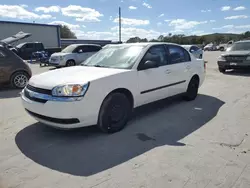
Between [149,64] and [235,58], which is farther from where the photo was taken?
[235,58]

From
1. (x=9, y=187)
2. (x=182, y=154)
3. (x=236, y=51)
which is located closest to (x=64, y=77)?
(x=9, y=187)

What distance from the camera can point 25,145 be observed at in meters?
3.49

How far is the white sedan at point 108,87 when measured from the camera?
11.1ft

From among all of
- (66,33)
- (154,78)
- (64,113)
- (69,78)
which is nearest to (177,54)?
(154,78)

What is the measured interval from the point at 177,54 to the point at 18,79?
220 inches

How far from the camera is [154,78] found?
458 centimetres

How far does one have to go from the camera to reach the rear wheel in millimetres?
7754

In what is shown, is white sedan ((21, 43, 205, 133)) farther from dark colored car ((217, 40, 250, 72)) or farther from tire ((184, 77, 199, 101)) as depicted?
dark colored car ((217, 40, 250, 72))

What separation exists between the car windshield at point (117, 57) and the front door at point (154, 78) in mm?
209

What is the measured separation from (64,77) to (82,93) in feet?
1.91

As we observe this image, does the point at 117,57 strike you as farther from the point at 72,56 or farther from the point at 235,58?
the point at 72,56

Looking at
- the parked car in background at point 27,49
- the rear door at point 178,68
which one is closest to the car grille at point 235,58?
the rear door at point 178,68

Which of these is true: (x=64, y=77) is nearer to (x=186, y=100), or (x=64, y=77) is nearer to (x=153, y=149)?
(x=153, y=149)

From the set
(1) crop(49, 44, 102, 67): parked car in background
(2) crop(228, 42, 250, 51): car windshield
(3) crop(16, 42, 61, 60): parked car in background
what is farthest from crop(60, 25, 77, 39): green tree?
(2) crop(228, 42, 250, 51): car windshield
